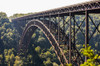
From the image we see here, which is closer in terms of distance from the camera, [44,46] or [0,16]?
[44,46]

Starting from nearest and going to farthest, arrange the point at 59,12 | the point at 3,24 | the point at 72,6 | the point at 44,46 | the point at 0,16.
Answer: the point at 72,6, the point at 59,12, the point at 44,46, the point at 3,24, the point at 0,16

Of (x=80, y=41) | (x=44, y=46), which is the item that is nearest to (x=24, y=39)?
(x=44, y=46)

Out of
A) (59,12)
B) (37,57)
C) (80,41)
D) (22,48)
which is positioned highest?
(59,12)

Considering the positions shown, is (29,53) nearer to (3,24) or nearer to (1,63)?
(1,63)

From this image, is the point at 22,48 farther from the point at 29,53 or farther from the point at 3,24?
the point at 3,24

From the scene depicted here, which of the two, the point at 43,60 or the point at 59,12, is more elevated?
the point at 59,12

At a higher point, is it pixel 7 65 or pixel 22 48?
pixel 22 48

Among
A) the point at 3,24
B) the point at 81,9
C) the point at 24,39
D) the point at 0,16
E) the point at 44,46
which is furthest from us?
the point at 0,16

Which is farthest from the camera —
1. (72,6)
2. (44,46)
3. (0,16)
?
(0,16)

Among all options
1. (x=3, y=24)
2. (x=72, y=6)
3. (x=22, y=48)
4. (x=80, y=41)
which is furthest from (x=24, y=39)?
(x=80, y=41)
